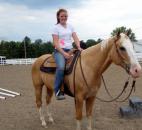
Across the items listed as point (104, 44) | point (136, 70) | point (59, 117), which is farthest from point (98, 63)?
point (59, 117)

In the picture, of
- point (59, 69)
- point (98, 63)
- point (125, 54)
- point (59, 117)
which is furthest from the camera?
point (59, 117)

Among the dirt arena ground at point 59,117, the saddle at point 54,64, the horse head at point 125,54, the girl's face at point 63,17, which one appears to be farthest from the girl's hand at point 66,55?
the dirt arena ground at point 59,117

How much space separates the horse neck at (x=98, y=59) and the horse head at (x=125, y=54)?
230 millimetres

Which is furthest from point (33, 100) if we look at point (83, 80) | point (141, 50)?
point (141, 50)

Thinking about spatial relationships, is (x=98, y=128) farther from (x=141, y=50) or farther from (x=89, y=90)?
(x=141, y=50)

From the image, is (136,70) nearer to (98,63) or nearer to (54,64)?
(98,63)

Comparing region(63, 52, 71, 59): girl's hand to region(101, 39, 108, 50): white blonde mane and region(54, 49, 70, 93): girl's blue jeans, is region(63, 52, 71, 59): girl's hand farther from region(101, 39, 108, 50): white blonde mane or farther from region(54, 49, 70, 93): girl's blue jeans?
region(101, 39, 108, 50): white blonde mane

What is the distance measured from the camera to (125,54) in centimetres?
591

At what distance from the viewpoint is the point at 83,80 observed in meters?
6.64

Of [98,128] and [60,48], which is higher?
[60,48]

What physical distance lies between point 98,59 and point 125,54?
80 centimetres

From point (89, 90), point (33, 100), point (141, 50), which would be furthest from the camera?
point (141, 50)

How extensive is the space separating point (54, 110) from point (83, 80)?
328cm

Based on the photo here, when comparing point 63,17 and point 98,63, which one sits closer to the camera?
point 98,63
